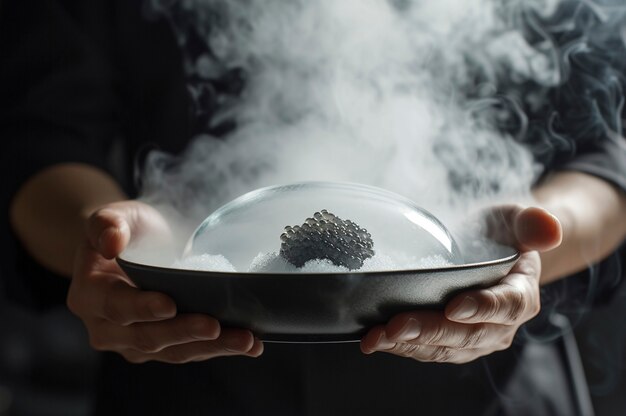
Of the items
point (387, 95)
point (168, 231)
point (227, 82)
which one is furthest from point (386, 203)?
point (227, 82)

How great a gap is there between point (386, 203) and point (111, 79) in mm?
751

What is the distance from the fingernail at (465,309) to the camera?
1.93 ft

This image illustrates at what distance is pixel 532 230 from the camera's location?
73 cm

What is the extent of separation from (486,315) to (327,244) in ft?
0.53

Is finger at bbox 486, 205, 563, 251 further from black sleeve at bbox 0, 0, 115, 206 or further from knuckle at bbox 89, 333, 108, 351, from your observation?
black sleeve at bbox 0, 0, 115, 206

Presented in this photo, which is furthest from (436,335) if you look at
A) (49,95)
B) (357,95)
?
(49,95)

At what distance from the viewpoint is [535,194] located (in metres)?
1.16

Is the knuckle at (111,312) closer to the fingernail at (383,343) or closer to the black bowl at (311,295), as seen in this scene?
the black bowl at (311,295)

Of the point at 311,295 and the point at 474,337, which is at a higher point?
the point at 311,295

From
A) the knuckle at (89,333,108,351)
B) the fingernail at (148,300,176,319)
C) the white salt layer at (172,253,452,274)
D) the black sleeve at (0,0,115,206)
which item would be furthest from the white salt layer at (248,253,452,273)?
the black sleeve at (0,0,115,206)

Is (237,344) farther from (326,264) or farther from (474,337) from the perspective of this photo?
(474,337)

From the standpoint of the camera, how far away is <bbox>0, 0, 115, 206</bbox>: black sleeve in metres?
1.25

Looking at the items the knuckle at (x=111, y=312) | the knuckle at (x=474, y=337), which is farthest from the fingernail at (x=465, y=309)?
the knuckle at (x=111, y=312)

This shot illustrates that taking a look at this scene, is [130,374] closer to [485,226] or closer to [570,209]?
[485,226]
